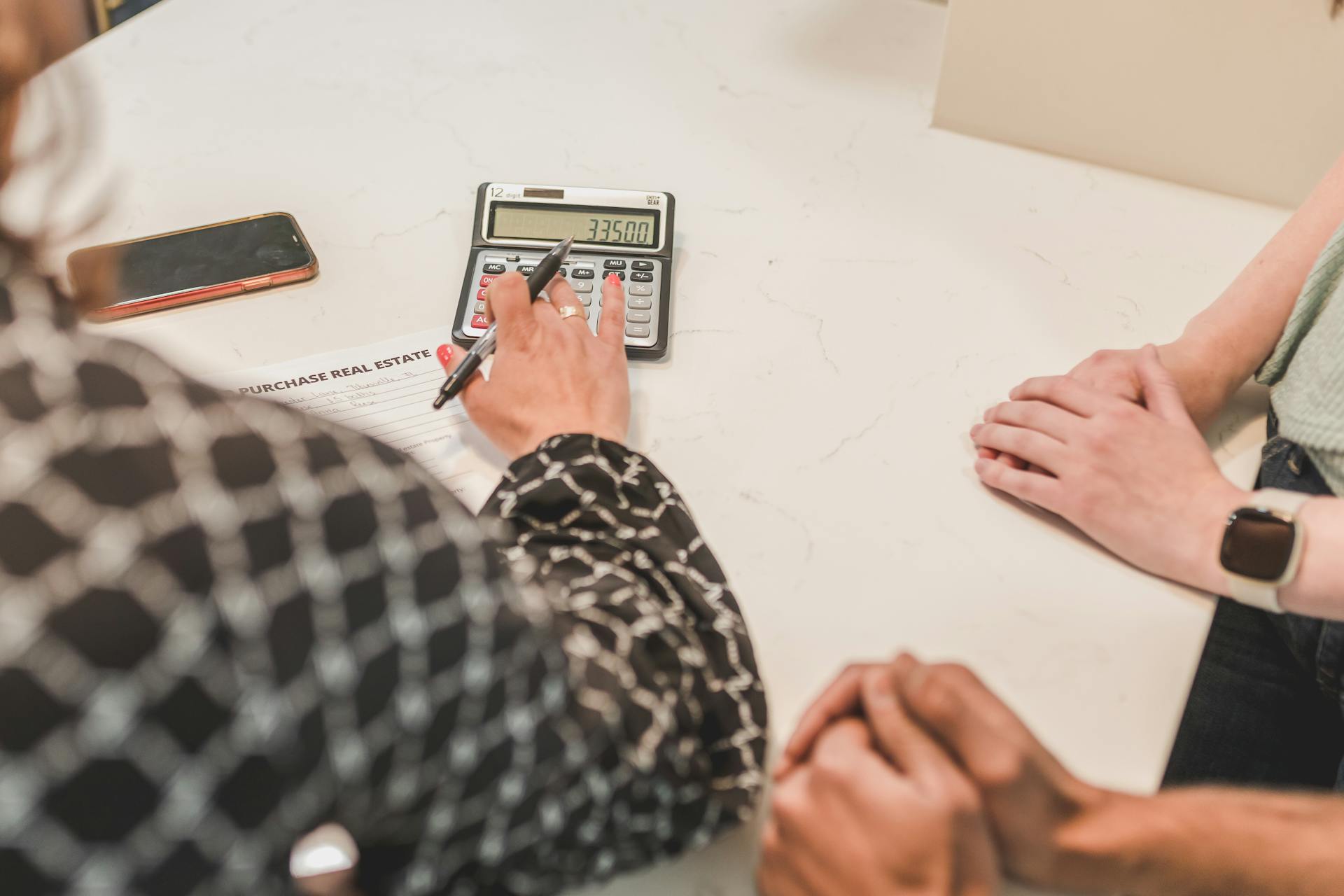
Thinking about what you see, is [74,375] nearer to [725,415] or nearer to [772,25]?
[725,415]

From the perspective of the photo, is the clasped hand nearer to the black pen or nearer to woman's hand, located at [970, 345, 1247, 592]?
woman's hand, located at [970, 345, 1247, 592]

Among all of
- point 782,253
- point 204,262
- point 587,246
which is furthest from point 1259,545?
point 204,262

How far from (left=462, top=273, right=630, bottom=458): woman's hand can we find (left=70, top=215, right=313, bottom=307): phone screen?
8.4 inches

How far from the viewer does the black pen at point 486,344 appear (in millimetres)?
726

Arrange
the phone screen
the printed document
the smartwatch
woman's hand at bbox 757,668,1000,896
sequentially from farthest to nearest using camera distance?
1. the phone screen
2. the printed document
3. the smartwatch
4. woman's hand at bbox 757,668,1000,896

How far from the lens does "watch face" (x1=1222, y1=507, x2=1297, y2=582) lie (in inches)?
23.6

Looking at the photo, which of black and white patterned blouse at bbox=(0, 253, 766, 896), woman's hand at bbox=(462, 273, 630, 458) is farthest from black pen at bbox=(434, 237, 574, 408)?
black and white patterned blouse at bbox=(0, 253, 766, 896)

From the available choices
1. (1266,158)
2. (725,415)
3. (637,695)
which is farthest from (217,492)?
(1266,158)

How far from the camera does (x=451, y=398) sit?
732 millimetres

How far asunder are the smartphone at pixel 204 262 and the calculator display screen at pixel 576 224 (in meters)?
0.17

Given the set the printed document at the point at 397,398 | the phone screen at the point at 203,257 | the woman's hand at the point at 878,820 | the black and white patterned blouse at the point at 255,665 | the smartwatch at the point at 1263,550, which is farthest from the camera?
the phone screen at the point at 203,257

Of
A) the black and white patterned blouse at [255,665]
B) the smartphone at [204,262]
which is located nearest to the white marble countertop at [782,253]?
the smartphone at [204,262]

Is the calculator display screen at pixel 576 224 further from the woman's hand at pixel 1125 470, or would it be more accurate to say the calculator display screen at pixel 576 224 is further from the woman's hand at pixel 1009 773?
the woman's hand at pixel 1009 773

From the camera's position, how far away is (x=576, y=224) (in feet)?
2.82
